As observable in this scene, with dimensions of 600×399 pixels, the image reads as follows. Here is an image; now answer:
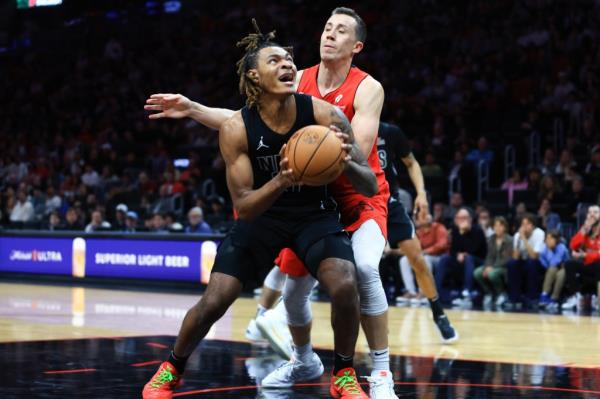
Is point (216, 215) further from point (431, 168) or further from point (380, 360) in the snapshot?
point (380, 360)

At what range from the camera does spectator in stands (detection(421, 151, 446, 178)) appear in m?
17.0

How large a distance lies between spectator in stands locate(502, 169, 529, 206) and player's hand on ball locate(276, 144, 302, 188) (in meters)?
11.1

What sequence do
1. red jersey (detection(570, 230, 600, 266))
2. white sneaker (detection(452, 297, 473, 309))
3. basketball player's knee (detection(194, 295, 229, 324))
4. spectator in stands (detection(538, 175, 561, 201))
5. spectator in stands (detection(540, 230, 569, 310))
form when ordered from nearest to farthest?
basketball player's knee (detection(194, 295, 229, 324)) < red jersey (detection(570, 230, 600, 266)) < spectator in stands (detection(540, 230, 569, 310)) < white sneaker (detection(452, 297, 473, 309)) < spectator in stands (detection(538, 175, 561, 201))

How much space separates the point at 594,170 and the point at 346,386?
34.8 ft

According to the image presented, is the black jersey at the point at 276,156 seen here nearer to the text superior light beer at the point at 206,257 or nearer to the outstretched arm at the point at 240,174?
the outstretched arm at the point at 240,174

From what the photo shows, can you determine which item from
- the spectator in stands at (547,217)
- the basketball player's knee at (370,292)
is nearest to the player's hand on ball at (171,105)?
the basketball player's knee at (370,292)

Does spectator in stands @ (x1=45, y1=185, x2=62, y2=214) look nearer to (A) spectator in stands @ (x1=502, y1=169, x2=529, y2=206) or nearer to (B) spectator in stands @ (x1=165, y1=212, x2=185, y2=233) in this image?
(B) spectator in stands @ (x1=165, y1=212, x2=185, y2=233)

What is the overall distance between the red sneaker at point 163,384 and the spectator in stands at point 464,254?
8.81 m

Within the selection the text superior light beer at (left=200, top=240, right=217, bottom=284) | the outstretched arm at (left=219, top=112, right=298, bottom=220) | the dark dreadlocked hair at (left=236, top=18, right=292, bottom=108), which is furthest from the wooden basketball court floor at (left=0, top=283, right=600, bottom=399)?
the text superior light beer at (left=200, top=240, right=217, bottom=284)

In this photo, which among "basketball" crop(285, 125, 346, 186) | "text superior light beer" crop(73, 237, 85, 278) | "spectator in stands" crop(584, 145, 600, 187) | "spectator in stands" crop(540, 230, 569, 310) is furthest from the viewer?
"text superior light beer" crop(73, 237, 85, 278)

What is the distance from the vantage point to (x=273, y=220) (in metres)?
5.77

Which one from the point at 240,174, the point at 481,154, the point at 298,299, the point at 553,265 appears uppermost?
the point at 481,154

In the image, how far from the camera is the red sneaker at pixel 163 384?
5.70 metres

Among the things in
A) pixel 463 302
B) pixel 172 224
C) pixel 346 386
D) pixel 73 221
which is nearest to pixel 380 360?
pixel 346 386
